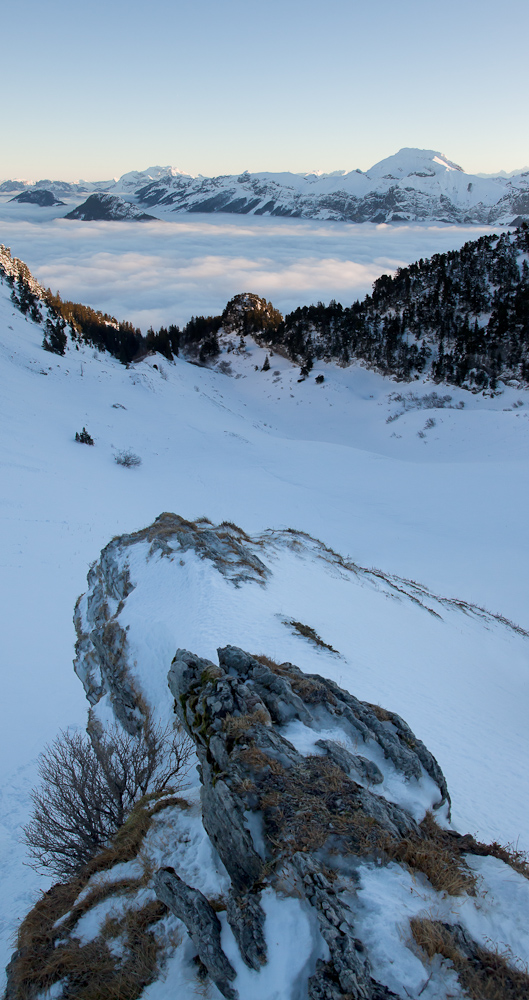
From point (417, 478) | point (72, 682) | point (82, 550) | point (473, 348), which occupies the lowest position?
point (72, 682)

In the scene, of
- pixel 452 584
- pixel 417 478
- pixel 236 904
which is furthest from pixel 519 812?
pixel 417 478

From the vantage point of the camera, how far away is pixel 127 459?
120 feet

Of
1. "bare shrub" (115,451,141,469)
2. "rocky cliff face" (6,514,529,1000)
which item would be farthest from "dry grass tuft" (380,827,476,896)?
"bare shrub" (115,451,141,469)

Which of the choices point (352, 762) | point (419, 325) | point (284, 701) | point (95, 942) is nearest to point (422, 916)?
point (352, 762)

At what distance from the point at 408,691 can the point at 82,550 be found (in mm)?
17199

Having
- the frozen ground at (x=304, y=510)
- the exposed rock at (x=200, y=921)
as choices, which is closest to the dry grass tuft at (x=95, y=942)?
the exposed rock at (x=200, y=921)

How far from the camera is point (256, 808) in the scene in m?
4.65

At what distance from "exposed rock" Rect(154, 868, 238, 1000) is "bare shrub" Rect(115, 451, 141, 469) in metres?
33.8

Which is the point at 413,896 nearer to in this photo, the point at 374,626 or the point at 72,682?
the point at 374,626

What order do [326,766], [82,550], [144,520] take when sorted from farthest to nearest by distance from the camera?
[144,520], [82,550], [326,766]

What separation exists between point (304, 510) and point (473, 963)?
2705 centimetres

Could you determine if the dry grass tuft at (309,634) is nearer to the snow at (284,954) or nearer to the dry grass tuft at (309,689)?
the dry grass tuft at (309,689)

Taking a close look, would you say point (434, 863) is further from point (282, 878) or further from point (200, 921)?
point (200, 921)

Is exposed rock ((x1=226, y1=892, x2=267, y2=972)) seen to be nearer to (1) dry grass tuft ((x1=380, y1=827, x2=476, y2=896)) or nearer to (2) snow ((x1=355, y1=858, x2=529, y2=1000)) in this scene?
(2) snow ((x1=355, y1=858, x2=529, y2=1000))
